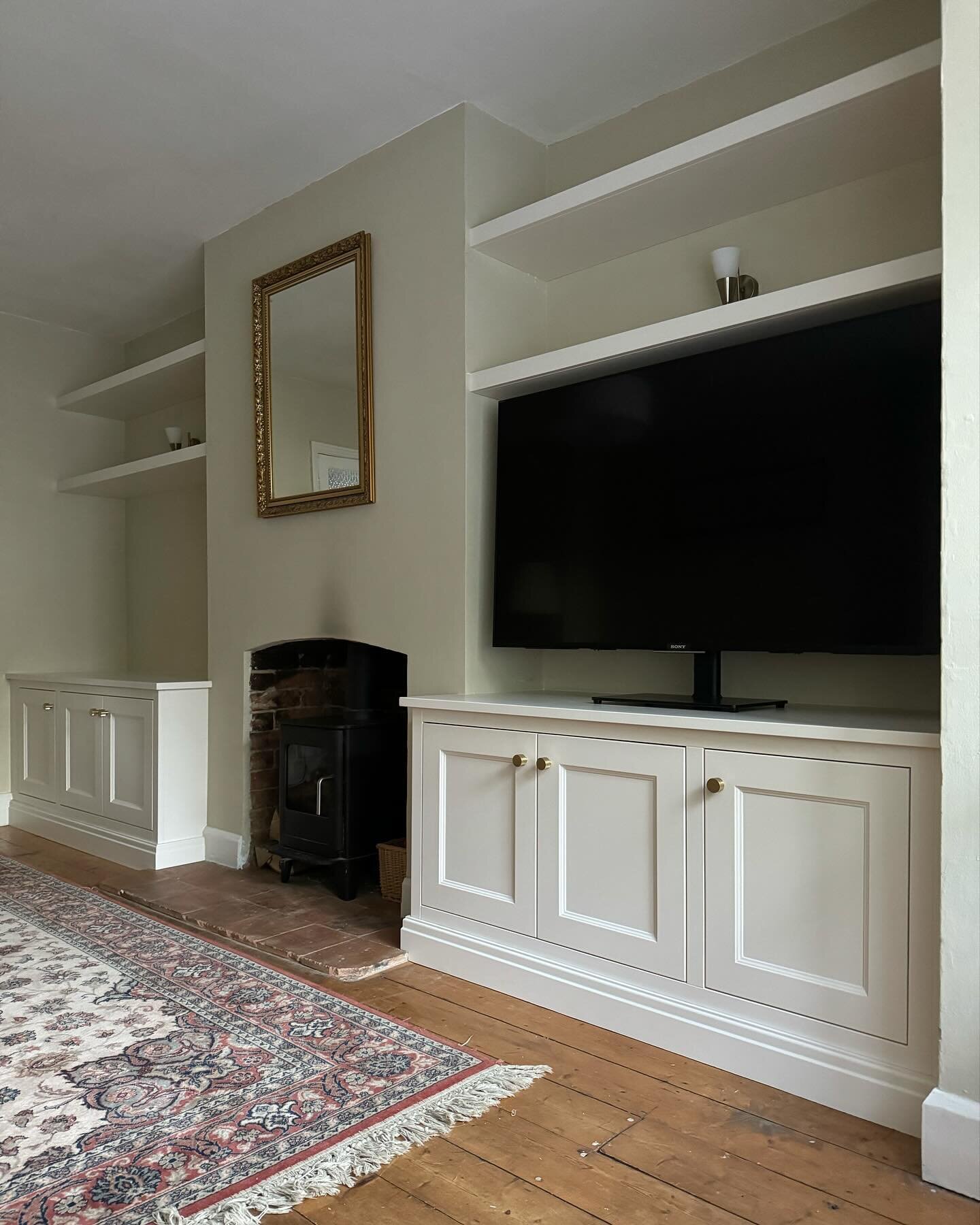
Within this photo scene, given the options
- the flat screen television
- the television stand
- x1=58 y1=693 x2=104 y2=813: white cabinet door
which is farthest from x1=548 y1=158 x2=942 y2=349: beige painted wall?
x1=58 y1=693 x2=104 y2=813: white cabinet door

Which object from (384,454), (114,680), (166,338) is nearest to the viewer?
(384,454)

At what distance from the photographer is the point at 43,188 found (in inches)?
145

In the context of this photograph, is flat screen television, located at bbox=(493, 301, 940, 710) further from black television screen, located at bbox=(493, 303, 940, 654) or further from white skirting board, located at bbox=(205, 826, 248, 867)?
white skirting board, located at bbox=(205, 826, 248, 867)

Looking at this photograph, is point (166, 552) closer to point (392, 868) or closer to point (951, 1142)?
point (392, 868)

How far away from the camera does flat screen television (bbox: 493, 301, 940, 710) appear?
212 cm

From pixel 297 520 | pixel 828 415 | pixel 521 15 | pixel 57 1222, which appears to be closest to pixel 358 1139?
pixel 57 1222

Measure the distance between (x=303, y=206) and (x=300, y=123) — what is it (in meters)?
0.50

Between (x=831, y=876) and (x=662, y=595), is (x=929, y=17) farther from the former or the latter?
(x=831, y=876)

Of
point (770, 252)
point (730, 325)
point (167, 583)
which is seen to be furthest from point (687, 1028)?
point (167, 583)

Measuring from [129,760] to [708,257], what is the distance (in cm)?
318

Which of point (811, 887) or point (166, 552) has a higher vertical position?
point (166, 552)

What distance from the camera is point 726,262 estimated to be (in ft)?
8.86

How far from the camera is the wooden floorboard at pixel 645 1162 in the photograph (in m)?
1.62

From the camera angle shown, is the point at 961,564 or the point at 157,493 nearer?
the point at 961,564
